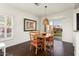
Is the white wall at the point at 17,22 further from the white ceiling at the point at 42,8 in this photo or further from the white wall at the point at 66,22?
the white wall at the point at 66,22

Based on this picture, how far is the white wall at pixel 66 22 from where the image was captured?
1.04 m

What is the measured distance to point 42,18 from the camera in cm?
115

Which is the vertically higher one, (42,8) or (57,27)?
(42,8)

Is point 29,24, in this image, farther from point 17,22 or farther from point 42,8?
point 42,8

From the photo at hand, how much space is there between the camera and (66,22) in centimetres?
105

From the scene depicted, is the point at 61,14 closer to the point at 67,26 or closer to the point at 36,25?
the point at 67,26

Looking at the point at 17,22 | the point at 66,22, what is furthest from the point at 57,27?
the point at 17,22

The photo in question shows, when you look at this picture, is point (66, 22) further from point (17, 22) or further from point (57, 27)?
point (17, 22)

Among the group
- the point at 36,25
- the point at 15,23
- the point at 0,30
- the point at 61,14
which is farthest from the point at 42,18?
the point at 0,30

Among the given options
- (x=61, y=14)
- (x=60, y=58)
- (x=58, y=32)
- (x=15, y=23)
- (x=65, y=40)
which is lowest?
(x=60, y=58)

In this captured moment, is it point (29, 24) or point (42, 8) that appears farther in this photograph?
point (29, 24)

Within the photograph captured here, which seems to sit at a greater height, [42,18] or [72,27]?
[42,18]

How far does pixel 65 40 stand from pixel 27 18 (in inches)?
22.9

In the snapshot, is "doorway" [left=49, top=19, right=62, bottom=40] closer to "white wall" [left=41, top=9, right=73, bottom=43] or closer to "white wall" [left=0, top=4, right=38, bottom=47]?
"white wall" [left=41, top=9, right=73, bottom=43]
